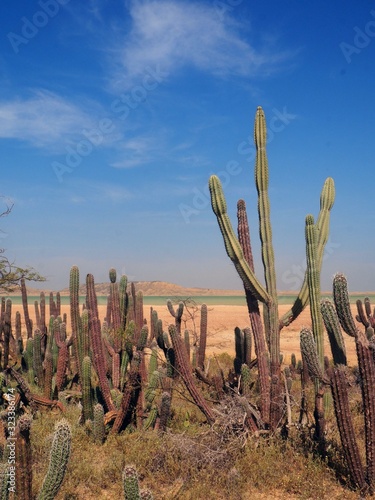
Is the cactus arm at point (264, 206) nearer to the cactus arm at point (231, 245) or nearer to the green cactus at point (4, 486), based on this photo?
the cactus arm at point (231, 245)

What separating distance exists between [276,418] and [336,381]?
161cm

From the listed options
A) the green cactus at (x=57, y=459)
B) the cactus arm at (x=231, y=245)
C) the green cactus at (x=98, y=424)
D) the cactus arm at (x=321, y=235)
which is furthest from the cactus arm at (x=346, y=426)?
the green cactus at (x=98, y=424)

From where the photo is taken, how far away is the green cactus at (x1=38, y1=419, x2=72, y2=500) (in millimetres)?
3789

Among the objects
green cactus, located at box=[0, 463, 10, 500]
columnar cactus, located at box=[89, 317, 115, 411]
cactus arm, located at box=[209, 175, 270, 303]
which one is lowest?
green cactus, located at box=[0, 463, 10, 500]

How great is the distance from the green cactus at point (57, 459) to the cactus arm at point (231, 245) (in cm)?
333

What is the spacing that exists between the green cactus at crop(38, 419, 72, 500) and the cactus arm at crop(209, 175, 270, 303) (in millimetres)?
3327

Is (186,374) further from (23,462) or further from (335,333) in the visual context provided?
(23,462)

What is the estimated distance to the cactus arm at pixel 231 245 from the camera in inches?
251

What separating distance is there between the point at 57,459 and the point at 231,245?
3.66m

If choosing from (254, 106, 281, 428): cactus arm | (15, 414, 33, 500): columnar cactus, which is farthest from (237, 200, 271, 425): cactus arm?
(15, 414, 33, 500): columnar cactus

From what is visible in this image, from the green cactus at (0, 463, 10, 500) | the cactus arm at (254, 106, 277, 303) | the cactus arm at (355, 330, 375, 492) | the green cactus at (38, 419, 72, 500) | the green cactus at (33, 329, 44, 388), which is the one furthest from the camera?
the green cactus at (33, 329, 44, 388)

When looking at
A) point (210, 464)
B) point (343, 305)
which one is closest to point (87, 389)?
point (210, 464)

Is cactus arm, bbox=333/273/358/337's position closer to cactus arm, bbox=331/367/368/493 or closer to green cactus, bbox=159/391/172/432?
cactus arm, bbox=331/367/368/493

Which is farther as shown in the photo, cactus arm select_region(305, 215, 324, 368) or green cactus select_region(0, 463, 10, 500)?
cactus arm select_region(305, 215, 324, 368)
